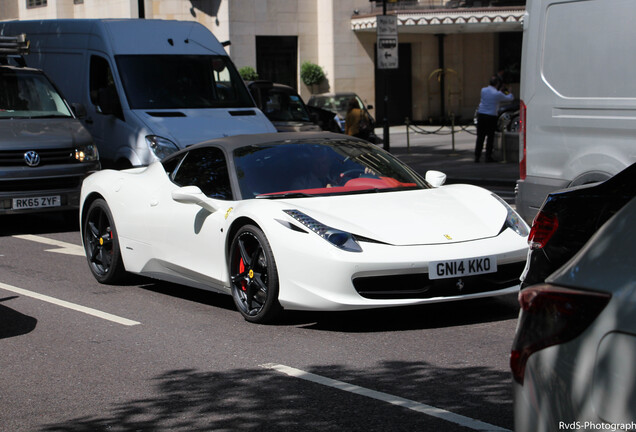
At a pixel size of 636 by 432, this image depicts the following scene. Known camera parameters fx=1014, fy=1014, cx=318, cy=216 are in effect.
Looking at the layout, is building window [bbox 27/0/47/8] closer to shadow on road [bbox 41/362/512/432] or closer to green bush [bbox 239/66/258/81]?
green bush [bbox 239/66/258/81]

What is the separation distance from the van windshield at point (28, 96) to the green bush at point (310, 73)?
2799 cm

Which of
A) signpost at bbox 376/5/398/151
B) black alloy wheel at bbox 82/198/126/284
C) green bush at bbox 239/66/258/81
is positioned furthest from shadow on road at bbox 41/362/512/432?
green bush at bbox 239/66/258/81

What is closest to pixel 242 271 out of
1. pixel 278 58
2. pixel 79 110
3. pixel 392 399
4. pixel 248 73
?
pixel 392 399

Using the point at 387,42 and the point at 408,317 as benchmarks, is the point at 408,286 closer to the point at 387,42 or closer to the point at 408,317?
the point at 408,317

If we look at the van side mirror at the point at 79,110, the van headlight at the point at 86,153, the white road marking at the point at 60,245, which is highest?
the van side mirror at the point at 79,110

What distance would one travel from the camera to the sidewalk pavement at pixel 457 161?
58.7 ft

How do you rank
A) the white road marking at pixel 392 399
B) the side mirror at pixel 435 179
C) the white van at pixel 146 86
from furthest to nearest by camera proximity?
1. the white van at pixel 146 86
2. the side mirror at pixel 435 179
3. the white road marking at pixel 392 399

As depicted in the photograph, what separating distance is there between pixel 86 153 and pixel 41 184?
743 millimetres

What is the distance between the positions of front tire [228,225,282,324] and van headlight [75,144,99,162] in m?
5.97

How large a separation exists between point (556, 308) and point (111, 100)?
1206 centimetres

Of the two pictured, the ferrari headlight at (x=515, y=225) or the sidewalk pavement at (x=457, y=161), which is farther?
the sidewalk pavement at (x=457, y=161)

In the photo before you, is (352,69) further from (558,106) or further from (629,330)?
(629,330)

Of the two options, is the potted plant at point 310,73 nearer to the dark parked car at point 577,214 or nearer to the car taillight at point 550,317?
the dark parked car at point 577,214

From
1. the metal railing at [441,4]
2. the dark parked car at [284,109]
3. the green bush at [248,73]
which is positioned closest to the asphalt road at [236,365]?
the dark parked car at [284,109]
